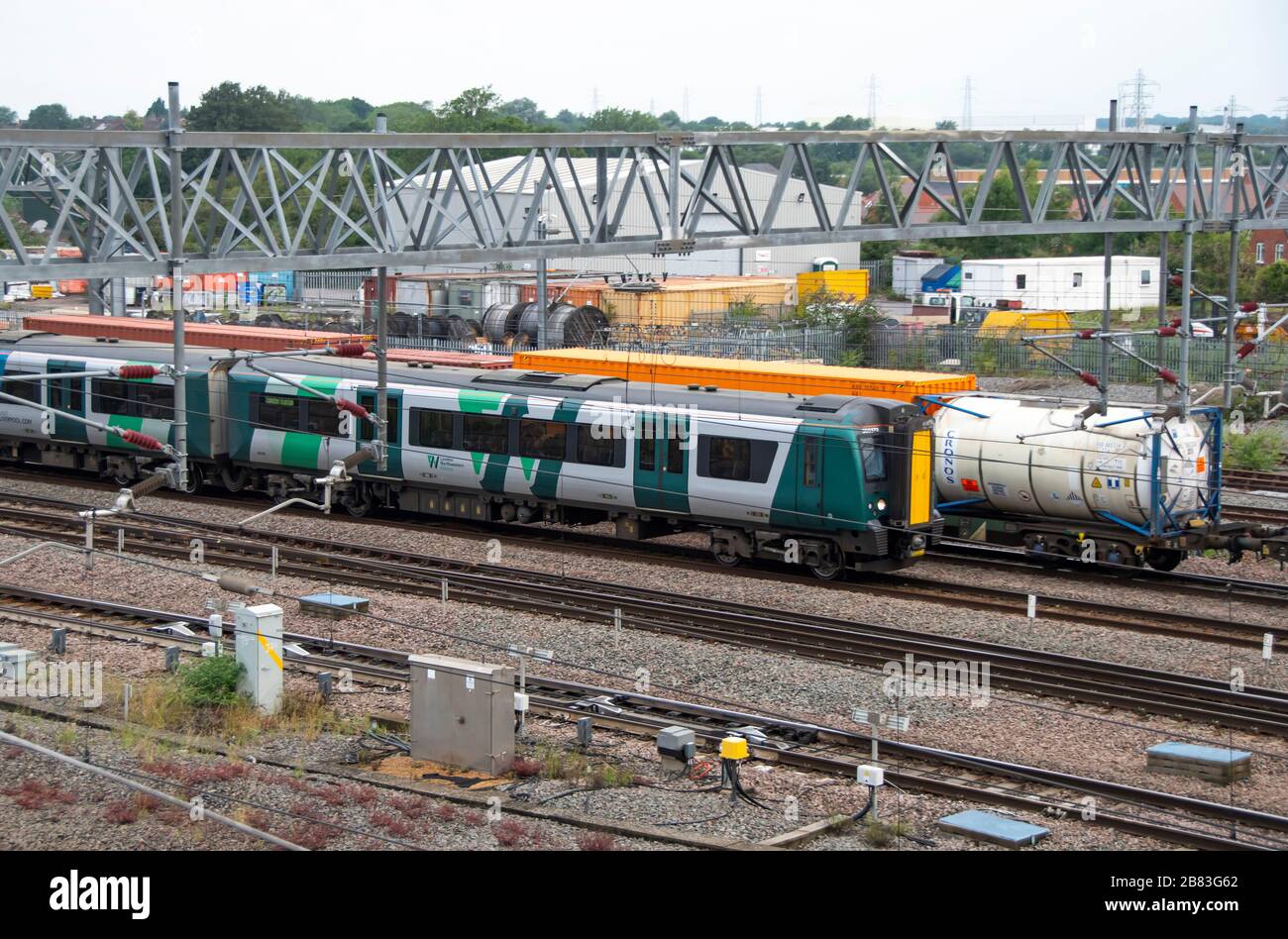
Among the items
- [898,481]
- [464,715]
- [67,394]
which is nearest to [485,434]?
[898,481]

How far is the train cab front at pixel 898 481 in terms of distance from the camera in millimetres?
20594

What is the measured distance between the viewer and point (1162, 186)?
1037 inches

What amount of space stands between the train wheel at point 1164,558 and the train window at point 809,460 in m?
5.39

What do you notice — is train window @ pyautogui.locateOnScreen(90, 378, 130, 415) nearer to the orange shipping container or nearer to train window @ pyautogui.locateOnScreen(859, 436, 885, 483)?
the orange shipping container

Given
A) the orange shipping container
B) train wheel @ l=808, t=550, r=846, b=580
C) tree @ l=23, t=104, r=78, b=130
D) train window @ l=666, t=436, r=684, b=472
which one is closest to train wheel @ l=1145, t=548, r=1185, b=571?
the orange shipping container

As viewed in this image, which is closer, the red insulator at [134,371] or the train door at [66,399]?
the red insulator at [134,371]

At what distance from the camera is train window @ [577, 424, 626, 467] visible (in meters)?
22.5

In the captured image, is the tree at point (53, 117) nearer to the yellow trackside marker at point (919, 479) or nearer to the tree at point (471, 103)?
the tree at point (471, 103)

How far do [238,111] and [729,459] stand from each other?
246 feet

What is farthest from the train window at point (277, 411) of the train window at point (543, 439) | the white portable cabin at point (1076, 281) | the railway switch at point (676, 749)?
the white portable cabin at point (1076, 281)

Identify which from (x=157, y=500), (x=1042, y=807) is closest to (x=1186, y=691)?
(x=1042, y=807)

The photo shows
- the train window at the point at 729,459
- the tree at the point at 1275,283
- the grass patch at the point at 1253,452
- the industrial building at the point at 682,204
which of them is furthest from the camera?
the industrial building at the point at 682,204

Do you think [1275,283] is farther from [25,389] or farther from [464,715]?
[464,715]

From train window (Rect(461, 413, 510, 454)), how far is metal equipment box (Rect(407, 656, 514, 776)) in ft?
34.4
